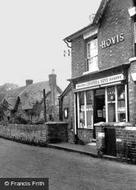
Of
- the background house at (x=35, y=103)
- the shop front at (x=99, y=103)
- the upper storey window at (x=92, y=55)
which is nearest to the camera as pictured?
the shop front at (x=99, y=103)

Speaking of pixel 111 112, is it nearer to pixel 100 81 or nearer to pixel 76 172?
pixel 100 81

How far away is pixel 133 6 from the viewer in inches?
589

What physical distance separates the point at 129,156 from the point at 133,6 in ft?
22.4

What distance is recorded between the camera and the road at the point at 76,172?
7980mm

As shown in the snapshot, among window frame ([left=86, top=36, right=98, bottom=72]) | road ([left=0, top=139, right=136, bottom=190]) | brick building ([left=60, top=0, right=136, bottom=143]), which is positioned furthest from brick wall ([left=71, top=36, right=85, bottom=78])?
road ([left=0, top=139, right=136, bottom=190])

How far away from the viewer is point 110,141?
12992 mm

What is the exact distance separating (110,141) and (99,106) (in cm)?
479

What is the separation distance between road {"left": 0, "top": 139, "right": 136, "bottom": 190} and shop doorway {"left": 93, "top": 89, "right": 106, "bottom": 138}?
15.2ft

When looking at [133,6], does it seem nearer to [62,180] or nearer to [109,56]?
[109,56]

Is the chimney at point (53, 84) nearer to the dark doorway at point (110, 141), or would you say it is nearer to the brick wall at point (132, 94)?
the brick wall at point (132, 94)

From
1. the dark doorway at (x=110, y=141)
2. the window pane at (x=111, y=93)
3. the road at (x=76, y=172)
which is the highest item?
the window pane at (x=111, y=93)

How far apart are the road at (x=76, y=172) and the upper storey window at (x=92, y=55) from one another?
6461 millimetres

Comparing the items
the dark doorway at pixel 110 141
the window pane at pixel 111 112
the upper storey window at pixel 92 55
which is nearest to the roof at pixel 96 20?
the upper storey window at pixel 92 55

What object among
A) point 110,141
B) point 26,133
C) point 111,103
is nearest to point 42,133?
point 26,133
